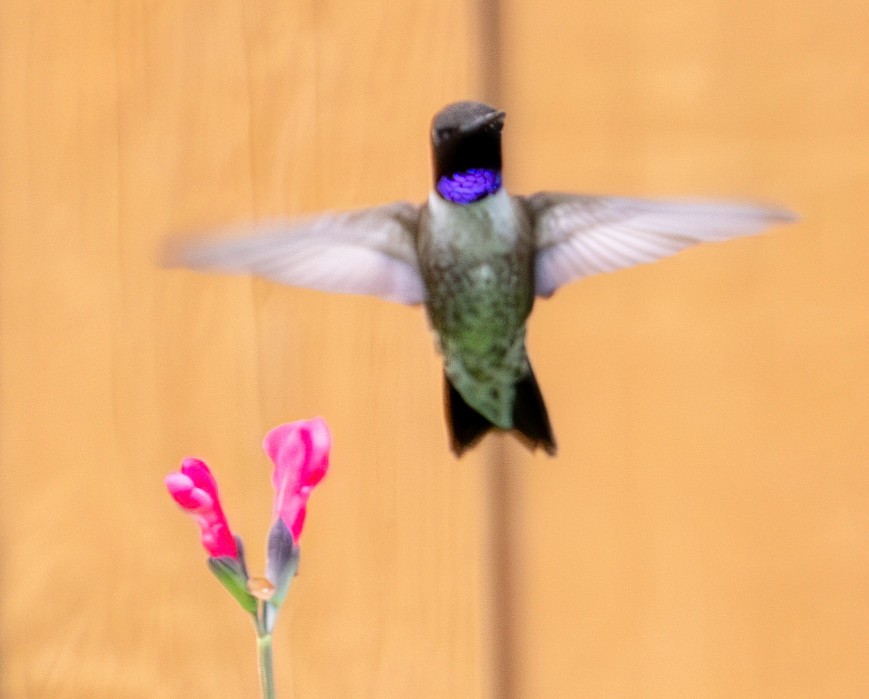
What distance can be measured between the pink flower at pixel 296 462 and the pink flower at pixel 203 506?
24mm

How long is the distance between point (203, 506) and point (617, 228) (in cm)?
21

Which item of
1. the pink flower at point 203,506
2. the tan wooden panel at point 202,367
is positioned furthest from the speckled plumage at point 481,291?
the tan wooden panel at point 202,367

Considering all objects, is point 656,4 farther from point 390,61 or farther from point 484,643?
point 484,643

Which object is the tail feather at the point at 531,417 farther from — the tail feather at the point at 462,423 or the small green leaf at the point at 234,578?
the small green leaf at the point at 234,578

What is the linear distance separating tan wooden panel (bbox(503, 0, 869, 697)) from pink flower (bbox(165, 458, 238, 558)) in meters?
0.28

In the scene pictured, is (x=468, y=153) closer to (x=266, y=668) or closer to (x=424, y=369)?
(x=266, y=668)

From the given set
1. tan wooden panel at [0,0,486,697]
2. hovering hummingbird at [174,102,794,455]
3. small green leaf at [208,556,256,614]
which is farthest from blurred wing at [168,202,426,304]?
tan wooden panel at [0,0,486,697]

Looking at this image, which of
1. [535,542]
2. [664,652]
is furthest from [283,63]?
[664,652]

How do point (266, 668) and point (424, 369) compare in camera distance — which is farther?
point (424, 369)

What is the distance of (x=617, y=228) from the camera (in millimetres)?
456

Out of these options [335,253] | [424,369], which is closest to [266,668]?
[335,253]

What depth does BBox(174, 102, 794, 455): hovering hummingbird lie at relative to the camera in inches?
17.0

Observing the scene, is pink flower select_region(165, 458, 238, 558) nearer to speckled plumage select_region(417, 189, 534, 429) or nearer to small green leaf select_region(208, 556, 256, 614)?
small green leaf select_region(208, 556, 256, 614)

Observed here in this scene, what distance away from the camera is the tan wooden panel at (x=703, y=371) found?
670 mm
